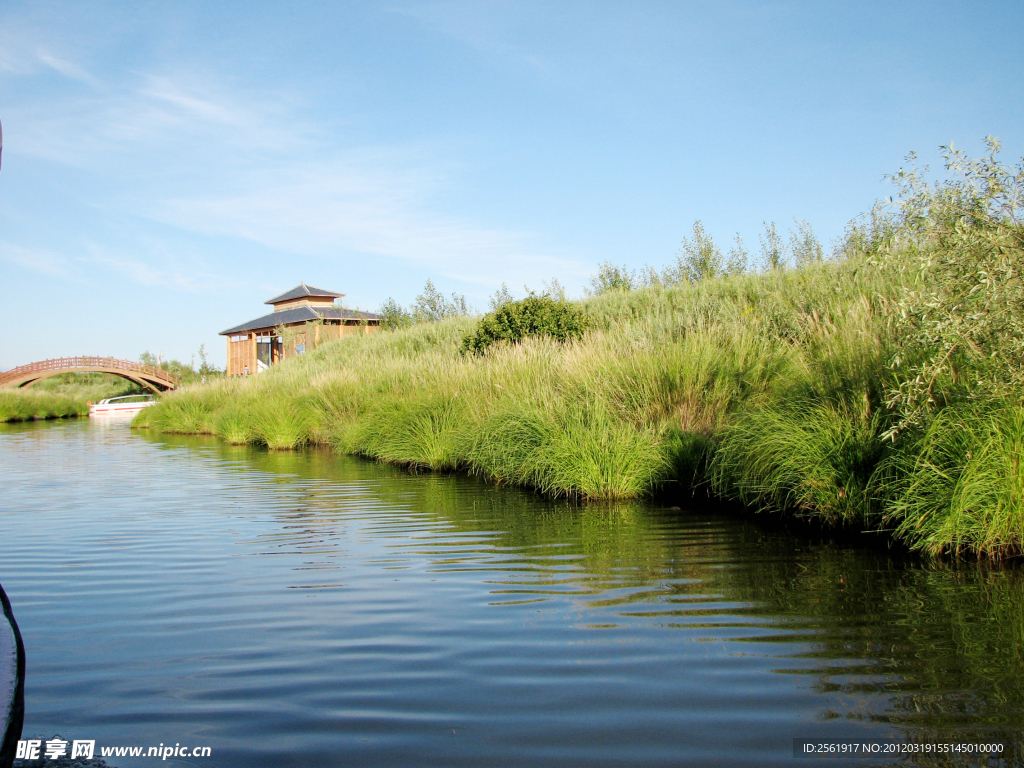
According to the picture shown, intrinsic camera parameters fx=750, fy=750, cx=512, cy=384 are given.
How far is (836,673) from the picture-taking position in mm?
3246

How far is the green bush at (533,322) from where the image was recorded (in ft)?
52.2

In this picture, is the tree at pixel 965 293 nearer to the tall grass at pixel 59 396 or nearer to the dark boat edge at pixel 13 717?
the dark boat edge at pixel 13 717

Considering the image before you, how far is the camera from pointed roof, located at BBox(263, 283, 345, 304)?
1913 inches

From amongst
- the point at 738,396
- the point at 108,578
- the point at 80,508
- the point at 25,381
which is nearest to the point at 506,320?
the point at 738,396

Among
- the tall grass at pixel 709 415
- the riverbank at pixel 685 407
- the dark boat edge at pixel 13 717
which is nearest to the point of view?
the dark boat edge at pixel 13 717

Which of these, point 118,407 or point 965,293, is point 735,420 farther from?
point 118,407

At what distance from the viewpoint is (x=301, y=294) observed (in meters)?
A: 48.9

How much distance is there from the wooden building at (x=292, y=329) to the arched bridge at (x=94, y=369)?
500 centimetres

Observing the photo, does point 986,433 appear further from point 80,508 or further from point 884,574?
point 80,508

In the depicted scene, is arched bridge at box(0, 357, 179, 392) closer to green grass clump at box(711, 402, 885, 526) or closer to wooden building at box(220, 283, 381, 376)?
wooden building at box(220, 283, 381, 376)

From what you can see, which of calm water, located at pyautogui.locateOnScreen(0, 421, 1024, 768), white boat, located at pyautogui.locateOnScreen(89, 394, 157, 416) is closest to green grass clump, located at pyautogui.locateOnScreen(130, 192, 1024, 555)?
calm water, located at pyautogui.locateOnScreen(0, 421, 1024, 768)

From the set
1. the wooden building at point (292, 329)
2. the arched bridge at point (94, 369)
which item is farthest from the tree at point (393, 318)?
the arched bridge at point (94, 369)

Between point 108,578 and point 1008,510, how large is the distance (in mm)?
6059

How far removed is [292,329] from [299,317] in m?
4.28
